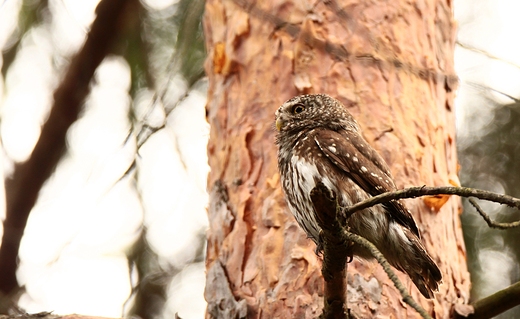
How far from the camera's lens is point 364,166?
3.30 meters

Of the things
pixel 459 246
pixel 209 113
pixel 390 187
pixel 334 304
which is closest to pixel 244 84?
pixel 209 113

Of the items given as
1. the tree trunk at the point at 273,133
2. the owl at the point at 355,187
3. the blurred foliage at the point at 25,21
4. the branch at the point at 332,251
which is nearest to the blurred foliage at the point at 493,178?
the tree trunk at the point at 273,133

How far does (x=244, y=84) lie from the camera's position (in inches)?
157

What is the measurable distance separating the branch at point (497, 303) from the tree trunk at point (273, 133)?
0.58 ft

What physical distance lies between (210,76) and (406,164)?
4.84 ft

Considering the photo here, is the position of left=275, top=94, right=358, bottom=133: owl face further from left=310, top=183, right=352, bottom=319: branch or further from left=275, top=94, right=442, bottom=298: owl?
left=310, top=183, right=352, bottom=319: branch

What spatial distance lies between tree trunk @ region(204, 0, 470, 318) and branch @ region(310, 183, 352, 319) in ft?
2.25

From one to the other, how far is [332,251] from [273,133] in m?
1.65

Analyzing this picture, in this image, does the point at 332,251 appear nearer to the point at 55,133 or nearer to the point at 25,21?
the point at 55,133

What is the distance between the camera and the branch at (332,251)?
2115 mm

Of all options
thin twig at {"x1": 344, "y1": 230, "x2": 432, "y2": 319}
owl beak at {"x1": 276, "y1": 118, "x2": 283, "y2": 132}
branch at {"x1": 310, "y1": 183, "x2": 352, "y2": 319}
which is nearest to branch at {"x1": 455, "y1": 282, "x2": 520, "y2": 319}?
branch at {"x1": 310, "y1": 183, "x2": 352, "y2": 319}

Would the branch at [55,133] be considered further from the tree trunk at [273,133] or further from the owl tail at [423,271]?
the owl tail at [423,271]

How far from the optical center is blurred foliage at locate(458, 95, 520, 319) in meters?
5.36

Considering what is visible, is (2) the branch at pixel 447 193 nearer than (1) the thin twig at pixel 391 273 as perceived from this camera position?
No
